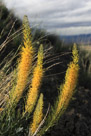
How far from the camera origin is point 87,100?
397 cm

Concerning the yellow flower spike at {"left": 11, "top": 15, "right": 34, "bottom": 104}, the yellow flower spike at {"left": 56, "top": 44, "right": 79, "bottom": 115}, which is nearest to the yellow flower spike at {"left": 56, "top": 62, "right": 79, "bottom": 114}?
the yellow flower spike at {"left": 56, "top": 44, "right": 79, "bottom": 115}

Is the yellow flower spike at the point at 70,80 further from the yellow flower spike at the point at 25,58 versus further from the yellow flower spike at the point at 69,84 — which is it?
the yellow flower spike at the point at 25,58

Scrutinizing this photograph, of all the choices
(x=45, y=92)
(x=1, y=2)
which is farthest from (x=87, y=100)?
(x=1, y=2)

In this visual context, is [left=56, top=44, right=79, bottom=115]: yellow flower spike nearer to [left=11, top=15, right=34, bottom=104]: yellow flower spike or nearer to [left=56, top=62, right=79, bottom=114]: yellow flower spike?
[left=56, top=62, right=79, bottom=114]: yellow flower spike

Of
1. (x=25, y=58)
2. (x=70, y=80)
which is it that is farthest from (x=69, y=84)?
(x=25, y=58)

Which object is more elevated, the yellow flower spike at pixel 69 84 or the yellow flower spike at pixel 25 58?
the yellow flower spike at pixel 25 58

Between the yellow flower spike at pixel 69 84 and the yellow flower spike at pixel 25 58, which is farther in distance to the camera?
the yellow flower spike at pixel 69 84

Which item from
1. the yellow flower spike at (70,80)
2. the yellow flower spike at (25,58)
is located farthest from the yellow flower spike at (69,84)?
the yellow flower spike at (25,58)

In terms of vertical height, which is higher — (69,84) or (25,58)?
(25,58)

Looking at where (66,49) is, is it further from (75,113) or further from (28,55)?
(28,55)

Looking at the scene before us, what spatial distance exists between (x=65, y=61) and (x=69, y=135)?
247 cm

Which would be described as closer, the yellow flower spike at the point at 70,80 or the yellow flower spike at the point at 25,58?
Result: the yellow flower spike at the point at 25,58

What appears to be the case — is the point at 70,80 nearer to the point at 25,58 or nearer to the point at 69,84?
the point at 69,84

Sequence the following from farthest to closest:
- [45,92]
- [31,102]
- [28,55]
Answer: [45,92], [31,102], [28,55]
